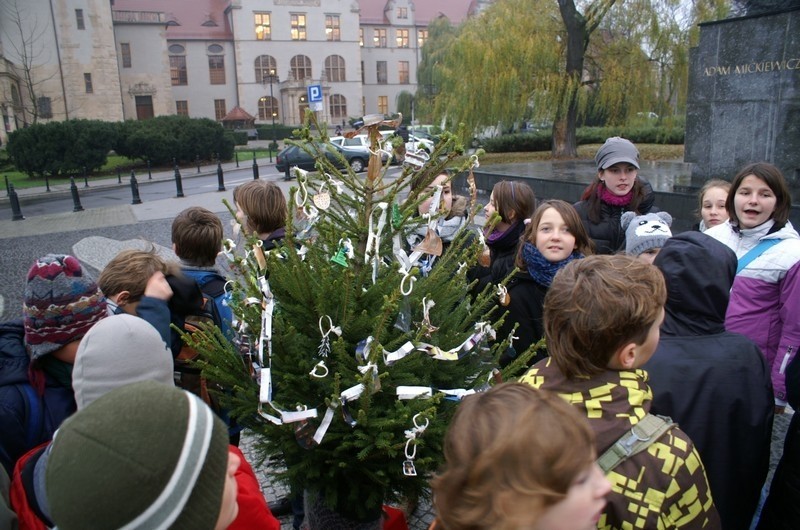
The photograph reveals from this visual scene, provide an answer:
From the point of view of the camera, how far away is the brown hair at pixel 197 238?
11.4 feet

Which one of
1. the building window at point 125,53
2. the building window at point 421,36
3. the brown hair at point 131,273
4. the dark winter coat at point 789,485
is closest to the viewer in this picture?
the dark winter coat at point 789,485

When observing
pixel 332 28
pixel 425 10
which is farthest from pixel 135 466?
pixel 425 10

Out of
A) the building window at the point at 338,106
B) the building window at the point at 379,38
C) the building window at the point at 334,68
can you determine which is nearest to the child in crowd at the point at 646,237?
the building window at the point at 338,106

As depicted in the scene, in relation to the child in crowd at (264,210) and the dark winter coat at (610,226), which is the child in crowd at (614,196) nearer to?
the dark winter coat at (610,226)

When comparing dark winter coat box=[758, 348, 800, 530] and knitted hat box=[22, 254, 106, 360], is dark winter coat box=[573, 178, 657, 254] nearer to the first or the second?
dark winter coat box=[758, 348, 800, 530]

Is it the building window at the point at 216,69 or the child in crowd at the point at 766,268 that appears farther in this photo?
the building window at the point at 216,69

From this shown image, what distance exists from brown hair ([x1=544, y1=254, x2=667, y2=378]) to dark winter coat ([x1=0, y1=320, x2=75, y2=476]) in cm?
174

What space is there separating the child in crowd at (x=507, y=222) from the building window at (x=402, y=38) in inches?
2720

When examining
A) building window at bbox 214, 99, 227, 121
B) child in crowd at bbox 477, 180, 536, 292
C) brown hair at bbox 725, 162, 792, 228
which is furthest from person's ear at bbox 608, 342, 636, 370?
building window at bbox 214, 99, 227, 121

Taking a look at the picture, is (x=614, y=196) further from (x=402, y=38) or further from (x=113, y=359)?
(x=402, y=38)

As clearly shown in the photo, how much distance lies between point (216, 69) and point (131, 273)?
62330 mm

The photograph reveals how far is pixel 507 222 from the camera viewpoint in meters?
4.10

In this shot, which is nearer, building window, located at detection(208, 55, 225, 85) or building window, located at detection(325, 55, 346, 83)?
building window, located at detection(208, 55, 225, 85)

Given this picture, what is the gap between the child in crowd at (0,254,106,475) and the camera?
202 centimetres
